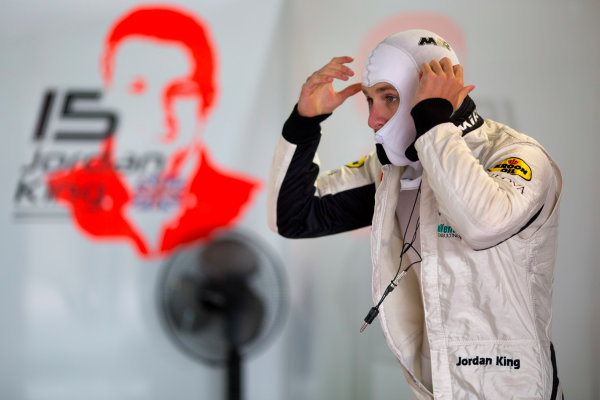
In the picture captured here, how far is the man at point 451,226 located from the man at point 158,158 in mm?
1916

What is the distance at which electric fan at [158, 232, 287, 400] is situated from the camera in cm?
322

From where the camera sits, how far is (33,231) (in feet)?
12.5

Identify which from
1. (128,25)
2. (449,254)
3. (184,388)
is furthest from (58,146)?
(449,254)

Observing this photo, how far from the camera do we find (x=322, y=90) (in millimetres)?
1961

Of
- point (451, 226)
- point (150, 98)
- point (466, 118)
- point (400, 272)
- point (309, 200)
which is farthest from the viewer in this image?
point (150, 98)

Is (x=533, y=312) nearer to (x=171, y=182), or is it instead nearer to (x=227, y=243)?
(x=227, y=243)

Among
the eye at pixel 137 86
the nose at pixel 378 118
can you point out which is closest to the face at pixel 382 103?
the nose at pixel 378 118

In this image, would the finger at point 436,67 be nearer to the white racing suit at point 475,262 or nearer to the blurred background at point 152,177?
the white racing suit at point 475,262

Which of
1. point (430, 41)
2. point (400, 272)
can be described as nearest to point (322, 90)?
point (430, 41)

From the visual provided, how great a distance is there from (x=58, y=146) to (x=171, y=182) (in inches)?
28.4

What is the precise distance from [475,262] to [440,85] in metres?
0.46

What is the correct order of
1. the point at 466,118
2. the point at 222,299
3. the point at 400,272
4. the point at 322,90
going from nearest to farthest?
the point at 466,118 < the point at 400,272 < the point at 322,90 < the point at 222,299

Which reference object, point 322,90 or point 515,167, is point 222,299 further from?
point 515,167

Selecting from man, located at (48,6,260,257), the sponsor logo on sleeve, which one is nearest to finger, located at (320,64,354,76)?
the sponsor logo on sleeve
